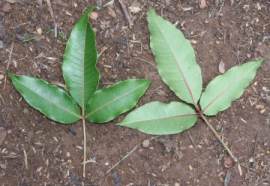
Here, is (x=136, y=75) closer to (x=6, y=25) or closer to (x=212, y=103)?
(x=212, y=103)

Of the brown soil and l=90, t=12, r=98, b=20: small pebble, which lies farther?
l=90, t=12, r=98, b=20: small pebble

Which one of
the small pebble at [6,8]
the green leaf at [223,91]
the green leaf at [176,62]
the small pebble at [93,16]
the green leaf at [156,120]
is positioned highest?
the small pebble at [6,8]

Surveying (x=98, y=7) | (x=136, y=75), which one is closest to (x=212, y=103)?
(x=136, y=75)

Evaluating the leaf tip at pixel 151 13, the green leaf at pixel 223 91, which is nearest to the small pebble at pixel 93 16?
the leaf tip at pixel 151 13

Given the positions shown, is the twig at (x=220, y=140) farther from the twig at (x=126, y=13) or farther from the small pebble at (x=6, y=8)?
the small pebble at (x=6, y=8)

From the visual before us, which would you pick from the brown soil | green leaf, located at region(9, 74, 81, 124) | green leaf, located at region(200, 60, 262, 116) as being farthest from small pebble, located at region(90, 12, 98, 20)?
green leaf, located at region(200, 60, 262, 116)

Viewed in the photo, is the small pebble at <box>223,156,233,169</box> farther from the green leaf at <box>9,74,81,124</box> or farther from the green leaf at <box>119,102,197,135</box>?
the green leaf at <box>9,74,81,124</box>

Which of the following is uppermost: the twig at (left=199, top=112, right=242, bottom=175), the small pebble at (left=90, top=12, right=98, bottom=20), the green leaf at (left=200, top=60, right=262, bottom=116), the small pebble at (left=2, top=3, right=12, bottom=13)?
the small pebble at (left=2, top=3, right=12, bottom=13)

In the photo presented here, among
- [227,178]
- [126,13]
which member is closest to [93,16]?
[126,13]
